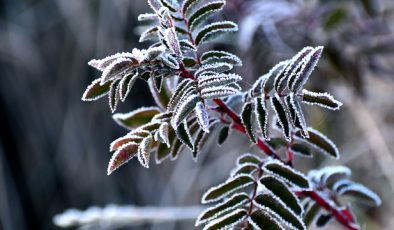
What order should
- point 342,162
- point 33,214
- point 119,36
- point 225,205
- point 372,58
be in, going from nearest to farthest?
point 225,205, point 372,58, point 342,162, point 119,36, point 33,214

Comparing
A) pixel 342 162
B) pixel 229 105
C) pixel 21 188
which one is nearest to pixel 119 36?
pixel 21 188

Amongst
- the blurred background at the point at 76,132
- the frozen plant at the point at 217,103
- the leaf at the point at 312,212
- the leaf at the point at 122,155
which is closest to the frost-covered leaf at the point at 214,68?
the frozen plant at the point at 217,103

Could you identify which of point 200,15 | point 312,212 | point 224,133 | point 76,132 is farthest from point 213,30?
point 76,132

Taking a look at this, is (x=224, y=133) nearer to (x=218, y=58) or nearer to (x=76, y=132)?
(x=218, y=58)

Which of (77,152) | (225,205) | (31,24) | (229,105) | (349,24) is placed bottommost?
(225,205)

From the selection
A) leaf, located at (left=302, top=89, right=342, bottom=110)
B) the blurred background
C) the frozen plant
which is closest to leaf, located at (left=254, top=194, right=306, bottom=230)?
the frozen plant

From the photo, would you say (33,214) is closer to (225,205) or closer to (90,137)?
(90,137)

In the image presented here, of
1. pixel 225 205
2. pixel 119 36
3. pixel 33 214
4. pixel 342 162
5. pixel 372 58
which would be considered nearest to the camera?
pixel 225 205

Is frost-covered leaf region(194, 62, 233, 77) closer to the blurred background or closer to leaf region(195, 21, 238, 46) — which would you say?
leaf region(195, 21, 238, 46)

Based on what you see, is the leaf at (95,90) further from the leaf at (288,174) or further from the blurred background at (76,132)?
the blurred background at (76,132)

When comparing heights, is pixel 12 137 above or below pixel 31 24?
below
